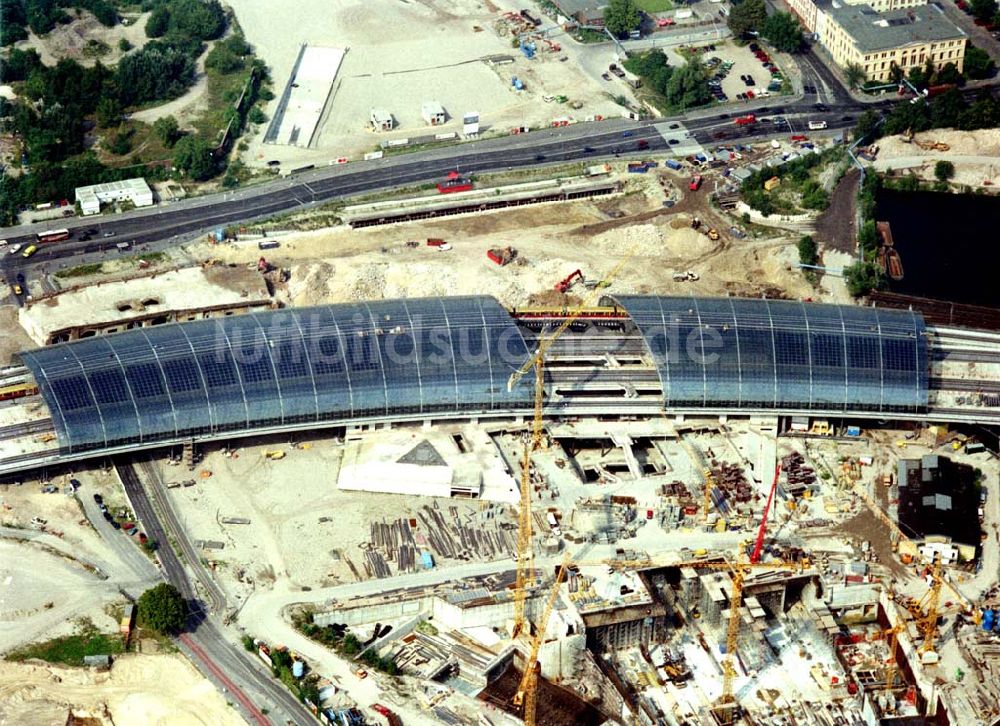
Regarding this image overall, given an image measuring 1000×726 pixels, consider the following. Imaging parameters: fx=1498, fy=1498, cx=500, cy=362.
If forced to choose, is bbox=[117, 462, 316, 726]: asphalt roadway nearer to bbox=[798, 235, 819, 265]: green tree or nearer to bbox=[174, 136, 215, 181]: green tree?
bbox=[174, 136, 215, 181]: green tree

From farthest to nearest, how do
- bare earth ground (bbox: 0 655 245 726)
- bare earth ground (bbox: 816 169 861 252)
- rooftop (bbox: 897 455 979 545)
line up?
bare earth ground (bbox: 816 169 861 252), rooftop (bbox: 897 455 979 545), bare earth ground (bbox: 0 655 245 726)

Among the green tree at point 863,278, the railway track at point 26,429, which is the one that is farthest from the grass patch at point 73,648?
the green tree at point 863,278

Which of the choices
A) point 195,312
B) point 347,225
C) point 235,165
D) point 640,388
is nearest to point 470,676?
point 640,388

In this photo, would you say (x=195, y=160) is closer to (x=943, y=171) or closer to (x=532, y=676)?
(x=943, y=171)

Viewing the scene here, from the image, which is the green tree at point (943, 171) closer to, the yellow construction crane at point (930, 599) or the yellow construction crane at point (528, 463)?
the yellow construction crane at point (528, 463)

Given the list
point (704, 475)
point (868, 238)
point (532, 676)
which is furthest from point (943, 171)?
point (532, 676)

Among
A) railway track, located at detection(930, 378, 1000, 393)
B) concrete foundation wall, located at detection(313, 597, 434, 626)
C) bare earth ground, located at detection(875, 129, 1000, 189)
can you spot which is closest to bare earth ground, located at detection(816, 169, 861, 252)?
bare earth ground, located at detection(875, 129, 1000, 189)

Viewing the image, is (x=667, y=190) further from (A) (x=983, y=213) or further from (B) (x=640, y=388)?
(B) (x=640, y=388)
